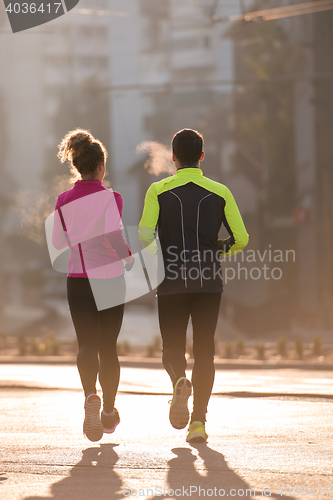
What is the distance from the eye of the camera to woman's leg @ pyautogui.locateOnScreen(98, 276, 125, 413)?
3.68m

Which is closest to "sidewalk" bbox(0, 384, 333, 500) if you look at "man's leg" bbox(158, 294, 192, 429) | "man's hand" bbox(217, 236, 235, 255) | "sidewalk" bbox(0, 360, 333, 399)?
"man's leg" bbox(158, 294, 192, 429)

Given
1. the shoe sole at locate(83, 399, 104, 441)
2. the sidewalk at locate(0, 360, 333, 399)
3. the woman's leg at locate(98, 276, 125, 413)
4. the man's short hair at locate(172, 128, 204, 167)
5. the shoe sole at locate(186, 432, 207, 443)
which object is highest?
the man's short hair at locate(172, 128, 204, 167)

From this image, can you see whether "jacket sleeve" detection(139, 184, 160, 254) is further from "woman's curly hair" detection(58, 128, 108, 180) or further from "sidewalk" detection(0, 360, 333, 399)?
"sidewalk" detection(0, 360, 333, 399)

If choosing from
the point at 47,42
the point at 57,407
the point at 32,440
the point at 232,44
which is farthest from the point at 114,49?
the point at 32,440

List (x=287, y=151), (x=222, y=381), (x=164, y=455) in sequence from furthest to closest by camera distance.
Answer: (x=287, y=151) < (x=222, y=381) < (x=164, y=455)

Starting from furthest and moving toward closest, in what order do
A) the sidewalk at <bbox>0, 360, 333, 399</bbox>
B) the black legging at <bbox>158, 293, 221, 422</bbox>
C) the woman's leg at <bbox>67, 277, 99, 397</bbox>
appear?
the sidewalk at <bbox>0, 360, 333, 399</bbox>
the black legging at <bbox>158, 293, 221, 422</bbox>
the woman's leg at <bbox>67, 277, 99, 397</bbox>

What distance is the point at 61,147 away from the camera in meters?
3.90

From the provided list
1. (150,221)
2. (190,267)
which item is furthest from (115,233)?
(190,267)

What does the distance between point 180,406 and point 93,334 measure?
594 millimetres

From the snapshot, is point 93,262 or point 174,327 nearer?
point 93,262

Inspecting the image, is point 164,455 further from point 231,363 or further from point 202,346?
point 231,363

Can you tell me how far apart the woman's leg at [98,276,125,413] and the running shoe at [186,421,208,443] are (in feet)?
1.46

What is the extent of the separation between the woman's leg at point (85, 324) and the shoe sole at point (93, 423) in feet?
0.35

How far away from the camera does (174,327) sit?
3770 mm
